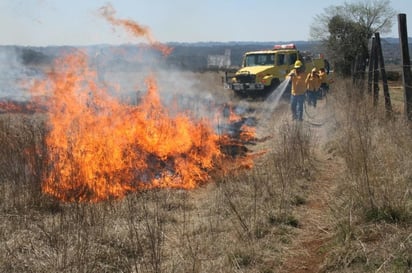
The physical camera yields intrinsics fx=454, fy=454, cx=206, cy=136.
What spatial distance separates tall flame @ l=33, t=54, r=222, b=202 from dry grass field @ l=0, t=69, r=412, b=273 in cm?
43

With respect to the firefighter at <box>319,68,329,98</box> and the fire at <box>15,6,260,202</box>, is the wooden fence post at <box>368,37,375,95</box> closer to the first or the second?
the fire at <box>15,6,260,202</box>

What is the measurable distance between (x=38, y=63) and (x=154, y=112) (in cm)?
1117

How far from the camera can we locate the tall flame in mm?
7031

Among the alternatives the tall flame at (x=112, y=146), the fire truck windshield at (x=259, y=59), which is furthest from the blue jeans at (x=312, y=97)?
the tall flame at (x=112, y=146)

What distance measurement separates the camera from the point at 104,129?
9.04 meters

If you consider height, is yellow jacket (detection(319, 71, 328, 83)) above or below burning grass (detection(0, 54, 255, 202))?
above

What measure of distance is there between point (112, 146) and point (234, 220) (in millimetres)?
3545

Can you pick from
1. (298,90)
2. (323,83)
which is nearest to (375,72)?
(298,90)

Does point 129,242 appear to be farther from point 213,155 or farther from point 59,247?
point 213,155

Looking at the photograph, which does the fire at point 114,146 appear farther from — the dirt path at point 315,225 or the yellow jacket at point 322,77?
the yellow jacket at point 322,77

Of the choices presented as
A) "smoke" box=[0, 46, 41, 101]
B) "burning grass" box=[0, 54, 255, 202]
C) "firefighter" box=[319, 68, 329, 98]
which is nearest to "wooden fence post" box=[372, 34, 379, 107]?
"burning grass" box=[0, 54, 255, 202]

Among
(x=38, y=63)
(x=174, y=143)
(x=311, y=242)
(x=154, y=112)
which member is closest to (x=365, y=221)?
(x=311, y=242)

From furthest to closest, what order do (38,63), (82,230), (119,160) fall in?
(38,63) < (119,160) < (82,230)

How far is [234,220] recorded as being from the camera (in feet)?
18.9
